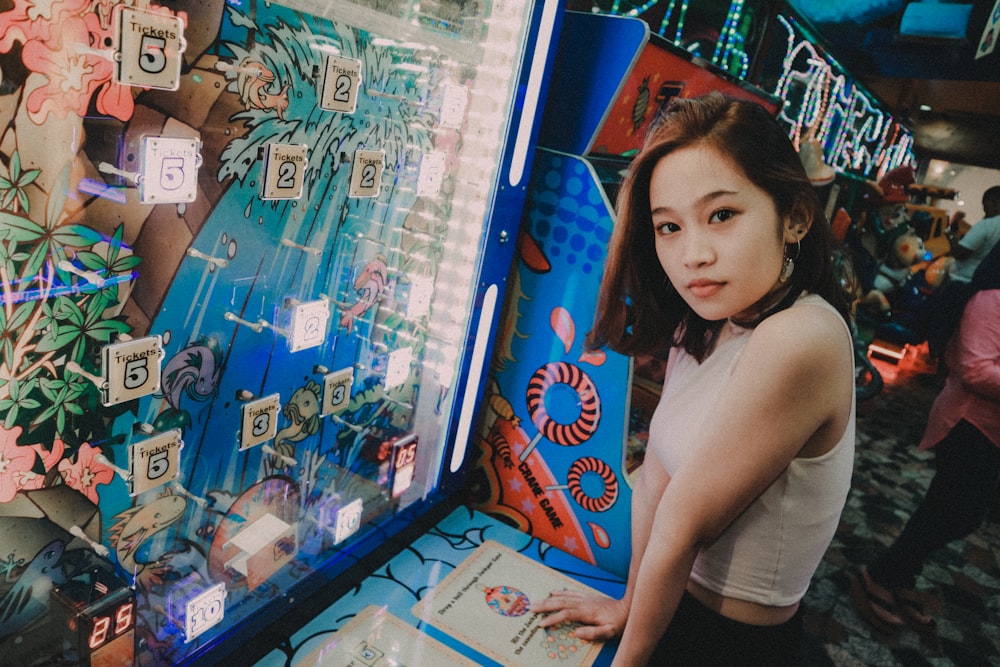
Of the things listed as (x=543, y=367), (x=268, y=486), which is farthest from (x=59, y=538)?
(x=543, y=367)

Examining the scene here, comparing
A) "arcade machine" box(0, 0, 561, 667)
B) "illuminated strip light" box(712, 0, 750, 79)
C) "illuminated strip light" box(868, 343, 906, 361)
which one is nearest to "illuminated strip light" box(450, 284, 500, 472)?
"arcade machine" box(0, 0, 561, 667)

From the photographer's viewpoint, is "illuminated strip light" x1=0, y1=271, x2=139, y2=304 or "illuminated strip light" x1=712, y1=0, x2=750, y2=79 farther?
"illuminated strip light" x1=712, y1=0, x2=750, y2=79

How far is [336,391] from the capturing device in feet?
5.32

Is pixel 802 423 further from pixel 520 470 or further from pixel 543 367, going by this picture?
pixel 520 470

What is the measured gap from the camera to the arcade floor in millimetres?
2396

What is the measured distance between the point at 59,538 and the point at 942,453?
2920 millimetres

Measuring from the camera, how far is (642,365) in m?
2.12

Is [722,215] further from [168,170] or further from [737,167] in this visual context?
[168,170]

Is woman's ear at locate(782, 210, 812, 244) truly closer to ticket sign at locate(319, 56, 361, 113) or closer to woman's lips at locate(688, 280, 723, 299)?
woman's lips at locate(688, 280, 723, 299)

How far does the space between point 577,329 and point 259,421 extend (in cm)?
104

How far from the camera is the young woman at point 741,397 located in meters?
0.96

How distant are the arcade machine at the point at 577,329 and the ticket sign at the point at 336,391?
2.30 feet

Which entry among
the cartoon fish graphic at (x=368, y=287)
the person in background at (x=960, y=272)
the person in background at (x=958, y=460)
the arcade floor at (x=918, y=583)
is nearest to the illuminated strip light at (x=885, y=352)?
the person in background at (x=960, y=272)

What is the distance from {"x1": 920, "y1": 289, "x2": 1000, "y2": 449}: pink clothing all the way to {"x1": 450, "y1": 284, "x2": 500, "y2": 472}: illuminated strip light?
6.12 feet
